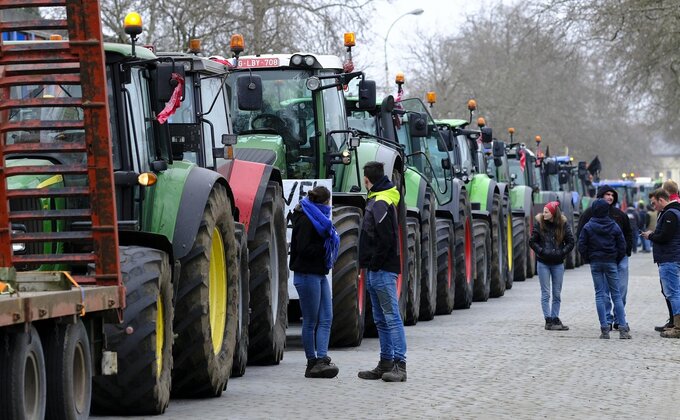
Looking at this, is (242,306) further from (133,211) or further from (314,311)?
(133,211)

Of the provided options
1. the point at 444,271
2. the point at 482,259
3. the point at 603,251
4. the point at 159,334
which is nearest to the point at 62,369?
the point at 159,334

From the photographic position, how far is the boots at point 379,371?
13102 mm

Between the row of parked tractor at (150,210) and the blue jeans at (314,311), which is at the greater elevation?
the row of parked tractor at (150,210)

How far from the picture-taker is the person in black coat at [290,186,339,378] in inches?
528

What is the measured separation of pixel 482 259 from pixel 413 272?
5.81m

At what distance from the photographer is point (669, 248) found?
1819 cm

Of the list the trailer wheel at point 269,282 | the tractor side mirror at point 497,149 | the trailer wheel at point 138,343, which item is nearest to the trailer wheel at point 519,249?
the tractor side mirror at point 497,149

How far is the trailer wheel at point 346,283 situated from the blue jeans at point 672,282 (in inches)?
162

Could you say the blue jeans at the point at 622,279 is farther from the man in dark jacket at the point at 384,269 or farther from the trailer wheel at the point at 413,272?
the man in dark jacket at the point at 384,269

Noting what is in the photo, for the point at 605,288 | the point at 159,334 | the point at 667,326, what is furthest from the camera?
the point at 667,326

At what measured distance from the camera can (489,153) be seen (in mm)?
30078

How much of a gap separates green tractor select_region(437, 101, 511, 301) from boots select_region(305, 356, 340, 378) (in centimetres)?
1199

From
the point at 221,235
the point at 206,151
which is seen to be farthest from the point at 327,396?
the point at 206,151

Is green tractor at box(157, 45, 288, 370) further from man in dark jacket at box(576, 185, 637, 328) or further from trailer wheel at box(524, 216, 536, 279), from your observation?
trailer wheel at box(524, 216, 536, 279)
